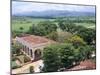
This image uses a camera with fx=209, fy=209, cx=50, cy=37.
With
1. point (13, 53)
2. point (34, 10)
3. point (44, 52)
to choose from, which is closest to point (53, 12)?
point (34, 10)

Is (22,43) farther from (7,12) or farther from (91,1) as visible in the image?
(91,1)

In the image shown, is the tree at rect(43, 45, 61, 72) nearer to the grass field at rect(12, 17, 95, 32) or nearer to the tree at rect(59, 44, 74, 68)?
the tree at rect(59, 44, 74, 68)

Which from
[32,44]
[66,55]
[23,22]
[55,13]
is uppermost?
[55,13]

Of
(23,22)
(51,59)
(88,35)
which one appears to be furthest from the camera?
(88,35)

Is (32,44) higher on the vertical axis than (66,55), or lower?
higher

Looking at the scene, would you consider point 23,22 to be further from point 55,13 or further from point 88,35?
point 88,35

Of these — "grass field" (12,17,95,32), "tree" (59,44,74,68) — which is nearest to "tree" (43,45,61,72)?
"tree" (59,44,74,68)

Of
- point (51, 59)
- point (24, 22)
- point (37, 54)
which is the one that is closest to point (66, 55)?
point (51, 59)
